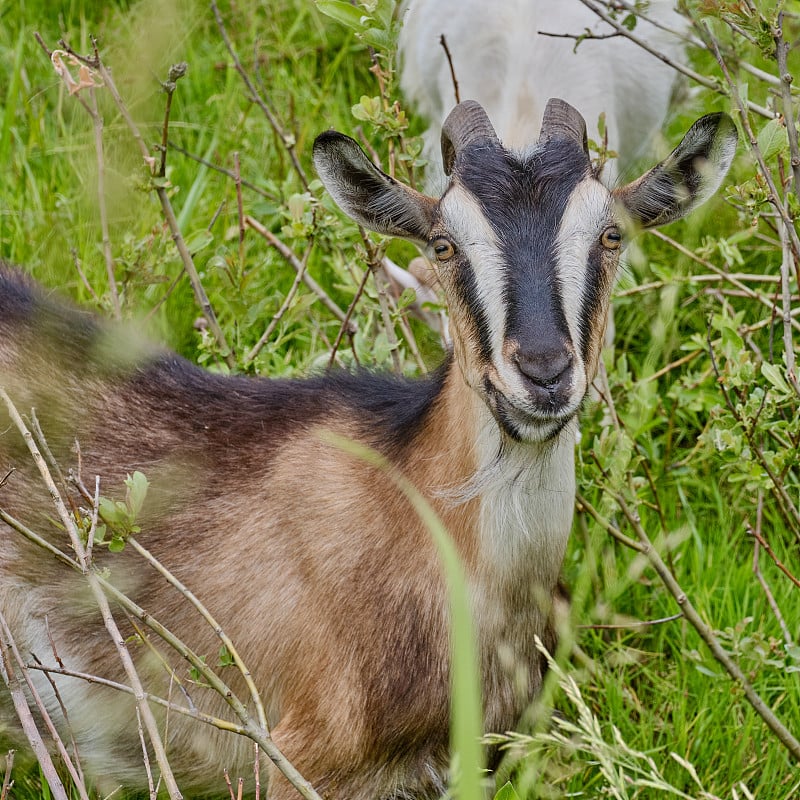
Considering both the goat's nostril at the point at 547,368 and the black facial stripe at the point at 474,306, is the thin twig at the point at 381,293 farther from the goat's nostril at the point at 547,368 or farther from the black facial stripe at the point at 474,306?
the goat's nostril at the point at 547,368

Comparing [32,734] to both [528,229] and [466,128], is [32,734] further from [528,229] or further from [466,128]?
[466,128]

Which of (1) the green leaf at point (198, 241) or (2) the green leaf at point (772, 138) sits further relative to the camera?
(1) the green leaf at point (198, 241)

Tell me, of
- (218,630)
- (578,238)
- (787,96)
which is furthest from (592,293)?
(218,630)

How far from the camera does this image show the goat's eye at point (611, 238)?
9.58 feet

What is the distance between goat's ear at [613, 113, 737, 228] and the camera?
9.99ft

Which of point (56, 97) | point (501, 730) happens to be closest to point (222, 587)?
point (501, 730)

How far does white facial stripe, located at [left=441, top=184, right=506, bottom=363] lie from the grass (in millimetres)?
676

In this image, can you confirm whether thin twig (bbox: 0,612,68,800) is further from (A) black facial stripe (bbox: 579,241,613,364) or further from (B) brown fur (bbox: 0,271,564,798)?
(A) black facial stripe (bbox: 579,241,613,364)

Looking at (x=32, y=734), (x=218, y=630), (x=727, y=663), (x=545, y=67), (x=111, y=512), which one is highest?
(x=545, y=67)

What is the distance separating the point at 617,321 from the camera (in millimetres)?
5469

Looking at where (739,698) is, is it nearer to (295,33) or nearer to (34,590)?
(34,590)

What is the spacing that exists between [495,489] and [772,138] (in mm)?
1041

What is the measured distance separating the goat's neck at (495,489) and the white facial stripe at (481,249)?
30 centimetres

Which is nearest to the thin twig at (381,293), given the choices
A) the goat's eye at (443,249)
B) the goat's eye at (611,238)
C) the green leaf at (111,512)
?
the goat's eye at (443,249)
